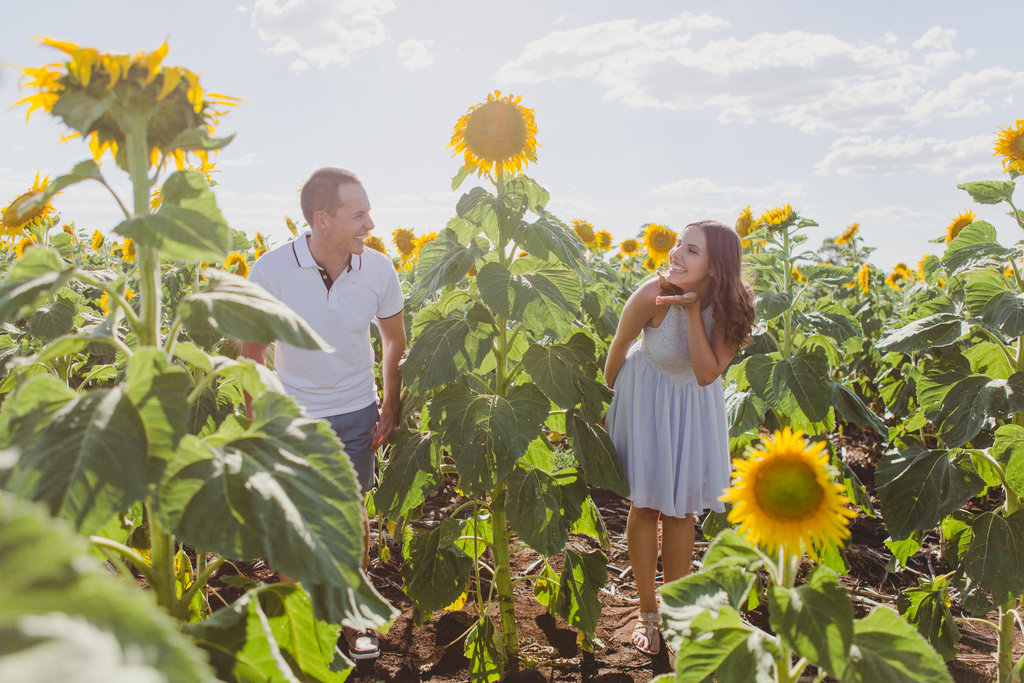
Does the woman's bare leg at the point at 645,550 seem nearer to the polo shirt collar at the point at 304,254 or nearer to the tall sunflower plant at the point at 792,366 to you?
the tall sunflower plant at the point at 792,366

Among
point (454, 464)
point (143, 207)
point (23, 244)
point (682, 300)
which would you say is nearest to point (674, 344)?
point (682, 300)

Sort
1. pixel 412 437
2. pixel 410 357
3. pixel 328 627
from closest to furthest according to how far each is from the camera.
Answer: pixel 328 627 → pixel 410 357 → pixel 412 437

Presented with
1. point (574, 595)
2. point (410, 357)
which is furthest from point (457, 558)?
point (410, 357)

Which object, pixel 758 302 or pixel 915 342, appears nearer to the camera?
pixel 915 342

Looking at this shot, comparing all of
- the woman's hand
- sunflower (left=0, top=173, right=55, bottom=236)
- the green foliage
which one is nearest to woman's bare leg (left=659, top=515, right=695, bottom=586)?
the woman's hand

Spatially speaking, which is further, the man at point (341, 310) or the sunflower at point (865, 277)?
the sunflower at point (865, 277)

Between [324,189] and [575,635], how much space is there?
7.32 ft

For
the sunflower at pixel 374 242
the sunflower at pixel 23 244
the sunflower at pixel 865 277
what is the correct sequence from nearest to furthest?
the sunflower at pixel 23 244, the sunflower at pixel 374 242, the sunflower at pixel 865 277

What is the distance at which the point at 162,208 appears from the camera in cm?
106

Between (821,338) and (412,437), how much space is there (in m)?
2.39

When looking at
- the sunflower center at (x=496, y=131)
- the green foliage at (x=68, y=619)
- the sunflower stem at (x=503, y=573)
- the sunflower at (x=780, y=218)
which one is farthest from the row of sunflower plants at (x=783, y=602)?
the sunflower at (x=780, y=218)

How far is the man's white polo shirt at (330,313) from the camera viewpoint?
2.87 m

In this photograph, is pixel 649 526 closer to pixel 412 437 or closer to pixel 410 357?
pixel 412 437

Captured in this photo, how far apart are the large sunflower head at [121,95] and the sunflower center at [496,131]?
4.98 ft
